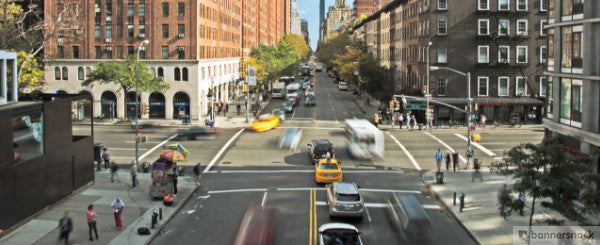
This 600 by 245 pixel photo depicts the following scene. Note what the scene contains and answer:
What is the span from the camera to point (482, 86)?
2571 inches

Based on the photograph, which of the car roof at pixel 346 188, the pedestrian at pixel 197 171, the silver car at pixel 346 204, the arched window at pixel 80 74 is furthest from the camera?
the arched window at pixel 80 74

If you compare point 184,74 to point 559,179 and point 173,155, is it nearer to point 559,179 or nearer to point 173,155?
point 173,155

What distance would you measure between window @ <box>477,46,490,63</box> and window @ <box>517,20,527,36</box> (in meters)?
4.12

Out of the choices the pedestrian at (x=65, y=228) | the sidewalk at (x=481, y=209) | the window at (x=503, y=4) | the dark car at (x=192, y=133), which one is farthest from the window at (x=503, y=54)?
the pedestrian at (x=65, y=228)

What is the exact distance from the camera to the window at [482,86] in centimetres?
6512

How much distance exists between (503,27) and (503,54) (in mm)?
3173

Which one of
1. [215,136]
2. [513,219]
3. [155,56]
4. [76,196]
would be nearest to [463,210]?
[513,219]

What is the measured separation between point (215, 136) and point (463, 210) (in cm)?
3059

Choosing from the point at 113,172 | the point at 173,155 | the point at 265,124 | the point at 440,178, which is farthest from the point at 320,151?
the point at 265,124

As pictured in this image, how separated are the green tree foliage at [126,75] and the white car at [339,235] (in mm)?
43989

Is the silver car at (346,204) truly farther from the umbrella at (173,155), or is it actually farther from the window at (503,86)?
the window at (503,86)

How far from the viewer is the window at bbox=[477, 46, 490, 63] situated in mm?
64938

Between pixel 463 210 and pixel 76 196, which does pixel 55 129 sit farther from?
pixel 463 210

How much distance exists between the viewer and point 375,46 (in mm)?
121750
